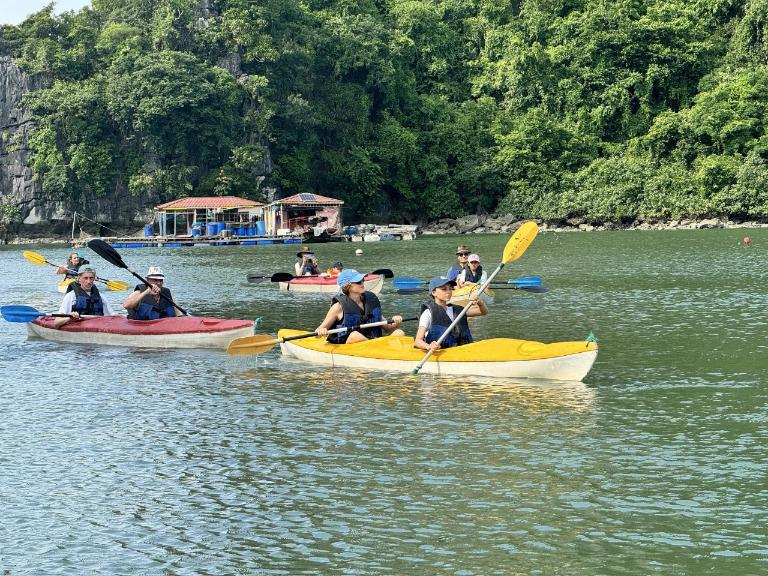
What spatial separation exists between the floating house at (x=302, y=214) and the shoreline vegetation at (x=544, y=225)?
3524 millimetres

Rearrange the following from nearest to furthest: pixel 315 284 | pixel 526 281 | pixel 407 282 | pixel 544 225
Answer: pixel 526 281 → pixel 407 282 → pixel 315 284 → pixel 544 225

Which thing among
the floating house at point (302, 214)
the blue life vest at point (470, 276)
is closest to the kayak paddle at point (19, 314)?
the blue life vest at point (470, 276)

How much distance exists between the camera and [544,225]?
70875 millimetres

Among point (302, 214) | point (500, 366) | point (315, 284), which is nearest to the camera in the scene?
point (500, 366)

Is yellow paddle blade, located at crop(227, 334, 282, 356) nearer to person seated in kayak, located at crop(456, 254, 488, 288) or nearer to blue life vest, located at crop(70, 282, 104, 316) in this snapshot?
blue life vest, located at crop(70, 282, 104, 316)

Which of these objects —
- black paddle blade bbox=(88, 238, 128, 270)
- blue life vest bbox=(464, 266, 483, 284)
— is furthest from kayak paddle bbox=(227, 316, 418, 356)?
blue life vest bbox=(464, 266, 483, 284)

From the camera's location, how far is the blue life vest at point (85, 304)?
62.6 feet

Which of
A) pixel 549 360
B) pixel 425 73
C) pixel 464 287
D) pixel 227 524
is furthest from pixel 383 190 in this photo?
pixel 227 524

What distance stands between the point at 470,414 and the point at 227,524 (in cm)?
414

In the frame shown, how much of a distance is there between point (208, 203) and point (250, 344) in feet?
161

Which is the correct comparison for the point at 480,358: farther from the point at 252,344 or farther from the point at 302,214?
the point at 302,214

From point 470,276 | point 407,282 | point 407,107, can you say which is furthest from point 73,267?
point 407,107

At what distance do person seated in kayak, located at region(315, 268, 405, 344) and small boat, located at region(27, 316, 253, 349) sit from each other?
251cm

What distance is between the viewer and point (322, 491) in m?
9.23
